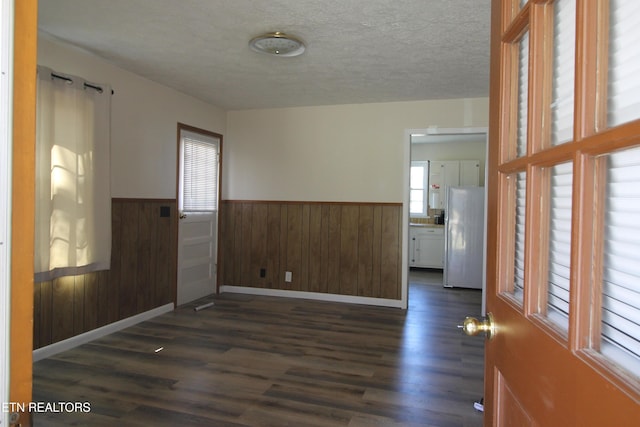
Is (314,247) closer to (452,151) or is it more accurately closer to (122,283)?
(122,283)

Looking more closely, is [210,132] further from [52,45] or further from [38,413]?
[38,413]

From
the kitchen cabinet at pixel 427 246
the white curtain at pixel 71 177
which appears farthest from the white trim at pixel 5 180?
the kitchen cabinet at pixel 427 246

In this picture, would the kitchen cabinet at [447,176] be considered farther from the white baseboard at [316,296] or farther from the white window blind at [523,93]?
the white window blind at [523,93]

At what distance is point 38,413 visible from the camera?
2268 mm

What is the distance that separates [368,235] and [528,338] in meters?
4.16

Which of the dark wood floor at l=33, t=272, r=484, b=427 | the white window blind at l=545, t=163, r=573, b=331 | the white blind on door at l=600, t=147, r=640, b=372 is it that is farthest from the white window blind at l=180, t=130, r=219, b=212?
the white blind on door at l=600, t=147, r=640, b=372

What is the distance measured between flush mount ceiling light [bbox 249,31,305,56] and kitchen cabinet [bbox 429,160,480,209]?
4778mm

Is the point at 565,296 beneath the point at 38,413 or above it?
above

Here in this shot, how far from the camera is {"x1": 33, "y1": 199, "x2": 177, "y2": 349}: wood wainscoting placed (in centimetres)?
309

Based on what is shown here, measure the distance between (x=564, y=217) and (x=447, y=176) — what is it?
280 inches

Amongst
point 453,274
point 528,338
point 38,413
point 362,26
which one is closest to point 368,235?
point 453,274

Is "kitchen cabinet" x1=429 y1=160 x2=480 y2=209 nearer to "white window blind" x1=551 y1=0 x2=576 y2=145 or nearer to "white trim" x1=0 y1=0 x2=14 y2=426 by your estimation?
"white window blind" x1=551 y1=0 x2=576 y2=145

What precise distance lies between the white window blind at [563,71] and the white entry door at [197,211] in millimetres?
4319

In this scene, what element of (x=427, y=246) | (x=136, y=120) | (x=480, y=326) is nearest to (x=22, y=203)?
(x=480, y=326)
